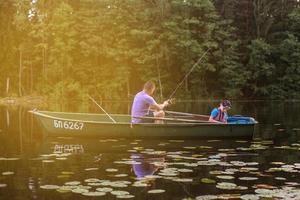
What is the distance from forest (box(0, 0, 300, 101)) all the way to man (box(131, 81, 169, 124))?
26.7 meters

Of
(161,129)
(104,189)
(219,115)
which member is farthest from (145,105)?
(104,189)

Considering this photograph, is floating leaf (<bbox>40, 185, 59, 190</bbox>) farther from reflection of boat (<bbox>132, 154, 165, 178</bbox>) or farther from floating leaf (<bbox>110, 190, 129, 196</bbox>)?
reflection of boat (<bbox>132, 154, 165, 178</bbox>)

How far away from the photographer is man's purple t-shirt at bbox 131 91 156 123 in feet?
43.9

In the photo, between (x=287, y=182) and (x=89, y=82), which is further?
(x=89, y=82)

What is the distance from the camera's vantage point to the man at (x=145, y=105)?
13375 mm

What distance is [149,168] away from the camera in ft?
28.9

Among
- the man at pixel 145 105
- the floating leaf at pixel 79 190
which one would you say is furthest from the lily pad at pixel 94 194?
the man at pixel 145 105

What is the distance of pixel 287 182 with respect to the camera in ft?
24.7

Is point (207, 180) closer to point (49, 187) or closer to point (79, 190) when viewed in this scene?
point (79, 190)

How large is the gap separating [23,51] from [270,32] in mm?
23251

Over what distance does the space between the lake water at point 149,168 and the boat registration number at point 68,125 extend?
1.15 ft

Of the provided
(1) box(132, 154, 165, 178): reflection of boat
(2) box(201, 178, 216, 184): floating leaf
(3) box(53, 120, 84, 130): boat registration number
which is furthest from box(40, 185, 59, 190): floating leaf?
(3) box(53, 120, 84, 130): boat registration number

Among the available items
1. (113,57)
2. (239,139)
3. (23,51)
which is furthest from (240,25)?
(239,139)

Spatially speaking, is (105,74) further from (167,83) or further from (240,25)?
(240,25)
